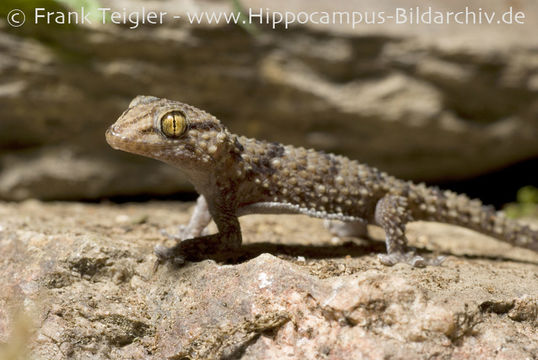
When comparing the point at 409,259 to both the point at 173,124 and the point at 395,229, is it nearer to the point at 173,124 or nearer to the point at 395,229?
the point at 395,229

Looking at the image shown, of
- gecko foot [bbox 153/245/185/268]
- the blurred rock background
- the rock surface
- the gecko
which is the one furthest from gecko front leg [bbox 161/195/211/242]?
the blurred rock background

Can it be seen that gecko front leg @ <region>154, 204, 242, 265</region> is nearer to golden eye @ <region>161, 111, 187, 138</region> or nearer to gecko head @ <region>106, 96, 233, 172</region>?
gecko head @ <region>106, 96, 233, 172</region>

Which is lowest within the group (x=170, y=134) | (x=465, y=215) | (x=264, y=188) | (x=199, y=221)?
(x=199, y=221)

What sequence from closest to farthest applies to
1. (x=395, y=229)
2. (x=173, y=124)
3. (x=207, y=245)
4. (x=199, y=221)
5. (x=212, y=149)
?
(x=173, y=124) → (x=212, y=149) → (x=207, y=245) → (x=395, y=229) → (x=199, y=221)

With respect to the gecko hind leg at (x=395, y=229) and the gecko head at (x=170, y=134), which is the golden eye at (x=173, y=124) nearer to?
the gecko head at (x=170, y=134)

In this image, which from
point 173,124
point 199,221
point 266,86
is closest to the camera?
point 173,124

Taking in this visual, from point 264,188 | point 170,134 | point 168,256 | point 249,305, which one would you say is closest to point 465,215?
point 264,188

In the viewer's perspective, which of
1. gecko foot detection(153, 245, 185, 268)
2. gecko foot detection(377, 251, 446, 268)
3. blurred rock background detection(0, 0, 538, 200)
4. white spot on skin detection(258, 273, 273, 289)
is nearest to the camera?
white spot on skin detection(258, 273, 273, 289)
